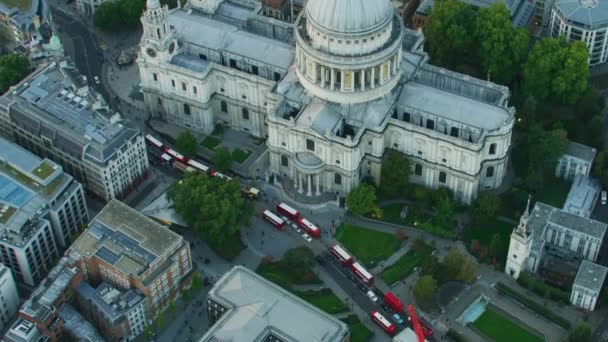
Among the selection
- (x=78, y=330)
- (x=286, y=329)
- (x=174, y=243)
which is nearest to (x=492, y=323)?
(x=286, y=329)

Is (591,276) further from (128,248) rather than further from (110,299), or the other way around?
(110,299)

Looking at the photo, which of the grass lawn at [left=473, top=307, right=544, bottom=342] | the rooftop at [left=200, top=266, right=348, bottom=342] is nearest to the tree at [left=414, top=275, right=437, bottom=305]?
the grass lawn at [left=473, top=307, right=544, bottom=342]

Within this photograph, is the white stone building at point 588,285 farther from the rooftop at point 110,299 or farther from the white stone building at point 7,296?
the white stone building at point 7,296

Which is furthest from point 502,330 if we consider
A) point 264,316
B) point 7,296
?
point 7,296

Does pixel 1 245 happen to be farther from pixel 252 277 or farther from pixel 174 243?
pixel 252 277

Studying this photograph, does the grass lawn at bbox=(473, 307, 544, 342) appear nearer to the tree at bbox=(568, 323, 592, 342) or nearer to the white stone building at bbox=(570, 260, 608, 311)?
the tree at bbox=(568, 323, 592, 342)

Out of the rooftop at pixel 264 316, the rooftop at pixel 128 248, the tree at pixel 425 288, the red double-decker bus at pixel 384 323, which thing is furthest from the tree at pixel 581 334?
the rooftop at pixel 128 248
